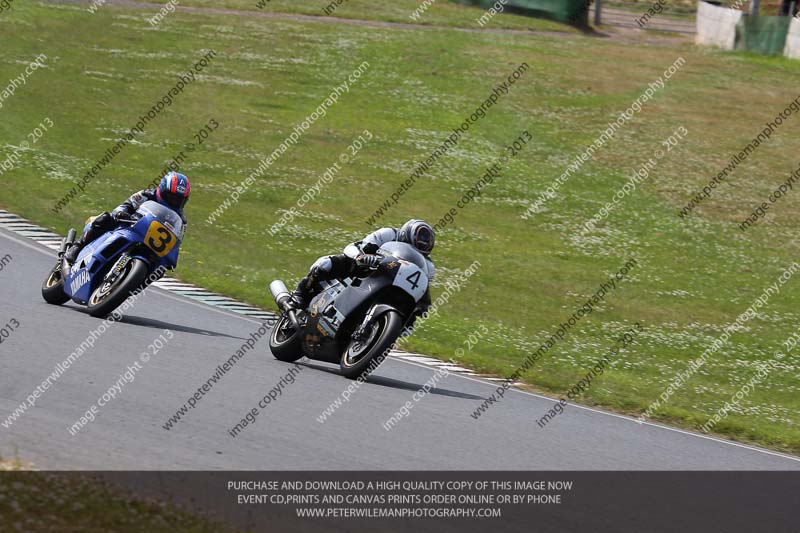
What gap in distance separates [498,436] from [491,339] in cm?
576

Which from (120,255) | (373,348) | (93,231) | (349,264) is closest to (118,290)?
(120,255)

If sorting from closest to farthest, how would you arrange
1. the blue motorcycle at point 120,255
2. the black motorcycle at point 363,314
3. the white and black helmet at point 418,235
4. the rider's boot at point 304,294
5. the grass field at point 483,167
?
the black motorcycle at point 363,314
the white and black helmet at point 418,235
the rider's boot at point 304,294
the blue motorcycle at point 120,255
the grass field at point 483,167

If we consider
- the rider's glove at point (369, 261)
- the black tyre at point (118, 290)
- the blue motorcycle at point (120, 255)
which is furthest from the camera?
the blue motorcycle at point (120, 255)

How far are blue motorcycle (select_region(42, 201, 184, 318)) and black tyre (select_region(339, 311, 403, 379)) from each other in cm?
254

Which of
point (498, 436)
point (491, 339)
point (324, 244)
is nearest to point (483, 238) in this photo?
point (324, 244)

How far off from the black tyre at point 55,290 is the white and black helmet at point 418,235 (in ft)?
13.6

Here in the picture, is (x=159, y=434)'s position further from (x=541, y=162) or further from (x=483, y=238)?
(x=541, y=162)

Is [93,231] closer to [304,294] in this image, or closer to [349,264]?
[304,294]

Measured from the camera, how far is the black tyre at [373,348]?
1045cm

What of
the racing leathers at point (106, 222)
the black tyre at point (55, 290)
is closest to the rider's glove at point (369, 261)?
the racing leathers at point (106, 222)

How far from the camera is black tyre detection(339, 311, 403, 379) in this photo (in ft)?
34.3

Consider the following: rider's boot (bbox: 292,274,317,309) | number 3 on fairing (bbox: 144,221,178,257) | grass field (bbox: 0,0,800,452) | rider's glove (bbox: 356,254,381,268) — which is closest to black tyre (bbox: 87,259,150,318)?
number 3 on fairing (bbox: 144,221,178,257)

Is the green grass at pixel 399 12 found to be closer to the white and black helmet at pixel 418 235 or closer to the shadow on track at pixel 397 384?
the shadow on track at pixel 397 384

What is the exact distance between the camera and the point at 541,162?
91.7ft
